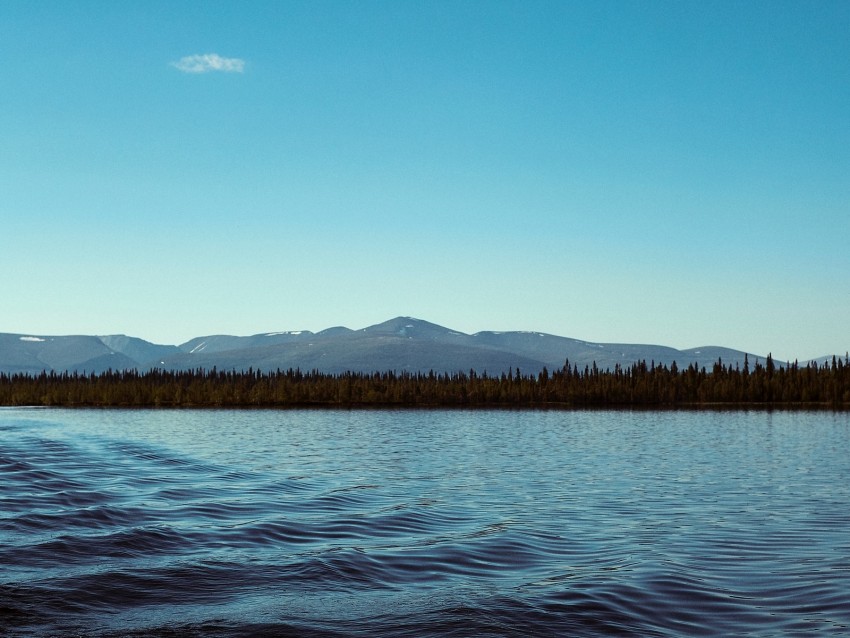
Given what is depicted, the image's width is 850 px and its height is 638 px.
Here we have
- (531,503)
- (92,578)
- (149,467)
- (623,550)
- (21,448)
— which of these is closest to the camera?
(92,578)

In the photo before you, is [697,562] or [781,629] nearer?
[781,629]

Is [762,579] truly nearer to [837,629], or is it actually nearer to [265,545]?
[837,629]

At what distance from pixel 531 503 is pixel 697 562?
1381 centimetres

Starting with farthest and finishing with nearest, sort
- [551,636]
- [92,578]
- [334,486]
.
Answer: [334,486], [92,578], [551,636]

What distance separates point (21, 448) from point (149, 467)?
1784 cm

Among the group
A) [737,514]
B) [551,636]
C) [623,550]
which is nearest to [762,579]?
[623,550]

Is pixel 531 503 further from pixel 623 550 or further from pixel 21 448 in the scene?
pixel 21 448

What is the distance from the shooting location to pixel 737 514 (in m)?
34.4

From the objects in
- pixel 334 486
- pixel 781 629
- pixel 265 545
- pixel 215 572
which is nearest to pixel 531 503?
pixel 334 486

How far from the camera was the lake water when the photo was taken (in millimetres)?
18109

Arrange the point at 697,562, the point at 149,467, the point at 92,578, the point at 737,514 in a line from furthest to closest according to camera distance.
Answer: the point at 149,467 < the point at 737,514 < the point at 697,562 < the point at 92,578

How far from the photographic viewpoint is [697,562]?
24156mm

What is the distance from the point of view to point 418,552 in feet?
83.7

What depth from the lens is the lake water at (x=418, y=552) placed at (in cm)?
1811
